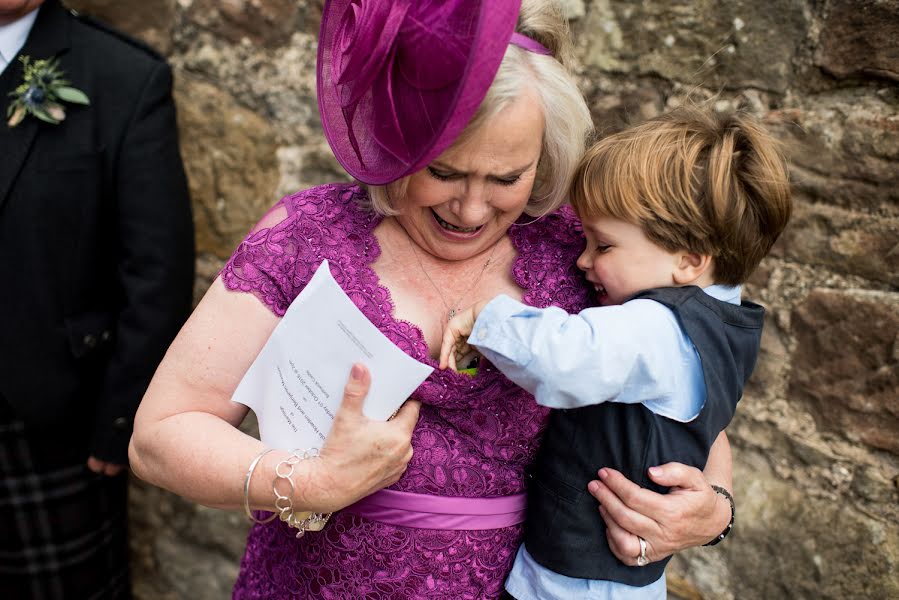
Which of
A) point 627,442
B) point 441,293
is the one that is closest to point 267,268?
point 441,293

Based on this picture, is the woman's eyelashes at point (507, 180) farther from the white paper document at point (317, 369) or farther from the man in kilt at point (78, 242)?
the man in kilt at point (78, 242)

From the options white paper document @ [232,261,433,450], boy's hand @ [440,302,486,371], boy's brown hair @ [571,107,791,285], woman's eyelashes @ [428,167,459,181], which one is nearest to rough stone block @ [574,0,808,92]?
boy's brown hair @ [571,107,791,285]

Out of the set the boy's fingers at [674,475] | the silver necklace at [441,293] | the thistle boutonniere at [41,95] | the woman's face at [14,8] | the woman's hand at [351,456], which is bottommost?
the boy's fingers at [674,475]

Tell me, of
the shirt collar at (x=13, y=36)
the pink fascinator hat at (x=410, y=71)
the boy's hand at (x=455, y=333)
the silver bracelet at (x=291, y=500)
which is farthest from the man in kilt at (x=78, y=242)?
the boy's hand at (x=455, y=333)

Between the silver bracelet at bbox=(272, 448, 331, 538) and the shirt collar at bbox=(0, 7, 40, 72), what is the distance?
141cm

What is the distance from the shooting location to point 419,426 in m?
1.40

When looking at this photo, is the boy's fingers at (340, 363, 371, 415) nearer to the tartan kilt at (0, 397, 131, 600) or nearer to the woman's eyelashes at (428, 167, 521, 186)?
the woman's eyelashes at (428, 167, 521, 186)

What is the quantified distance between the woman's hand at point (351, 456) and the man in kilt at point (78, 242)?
3.48ft

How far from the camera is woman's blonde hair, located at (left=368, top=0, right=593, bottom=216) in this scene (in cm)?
129

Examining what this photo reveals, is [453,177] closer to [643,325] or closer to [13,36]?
[643,325]

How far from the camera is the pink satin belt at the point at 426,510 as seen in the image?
1.40m

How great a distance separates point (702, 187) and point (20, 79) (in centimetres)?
170

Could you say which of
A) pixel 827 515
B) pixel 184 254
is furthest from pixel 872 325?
pixel 184 254

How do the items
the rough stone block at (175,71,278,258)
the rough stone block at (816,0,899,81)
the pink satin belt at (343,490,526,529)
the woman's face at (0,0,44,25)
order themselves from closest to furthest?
the pink satin belt at (343,490,526,529)
the rough stone block at (816,0,899,81)
the woman's face at (0,0,44,25)
the rough stone block at (175,71,278,258)
